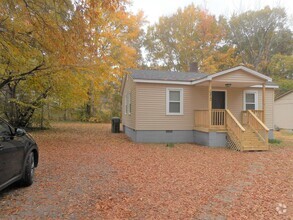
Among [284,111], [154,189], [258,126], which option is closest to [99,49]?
[258,126]

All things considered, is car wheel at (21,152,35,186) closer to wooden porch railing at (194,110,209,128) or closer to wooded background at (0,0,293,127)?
wooded background at (0,0,293,127)

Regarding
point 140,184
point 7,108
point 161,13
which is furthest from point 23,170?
point 161,13

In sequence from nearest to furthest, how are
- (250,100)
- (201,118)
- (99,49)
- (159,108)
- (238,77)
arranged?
1. (238,77)
2. (201,118)
3. (99,49)
4. (159,108)
5. (250,100)

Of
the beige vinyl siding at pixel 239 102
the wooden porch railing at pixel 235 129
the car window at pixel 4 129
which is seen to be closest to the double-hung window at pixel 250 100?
the beige vinyl siding at pixel 239 102

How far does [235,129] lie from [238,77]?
2.48 meters

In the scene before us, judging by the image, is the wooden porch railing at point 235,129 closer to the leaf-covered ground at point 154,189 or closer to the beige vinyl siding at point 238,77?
the beige vinyl siding at point 238,77

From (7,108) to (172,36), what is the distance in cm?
2385

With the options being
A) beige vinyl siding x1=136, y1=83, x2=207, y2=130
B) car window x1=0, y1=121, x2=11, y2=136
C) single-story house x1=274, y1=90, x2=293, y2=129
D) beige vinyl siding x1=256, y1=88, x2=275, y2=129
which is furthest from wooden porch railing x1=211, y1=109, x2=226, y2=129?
single-story house x1=274, y1=90, x2=293, y2=129

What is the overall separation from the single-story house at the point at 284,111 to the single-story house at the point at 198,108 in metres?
8.14

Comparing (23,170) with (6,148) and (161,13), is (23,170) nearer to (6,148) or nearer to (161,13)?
(6,148)

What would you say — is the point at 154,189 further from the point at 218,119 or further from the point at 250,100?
the point at 250,100

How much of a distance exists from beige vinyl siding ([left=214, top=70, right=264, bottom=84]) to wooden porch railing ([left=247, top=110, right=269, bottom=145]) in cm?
163

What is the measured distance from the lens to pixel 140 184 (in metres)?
5.46

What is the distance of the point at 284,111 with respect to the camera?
2123 centimetres
